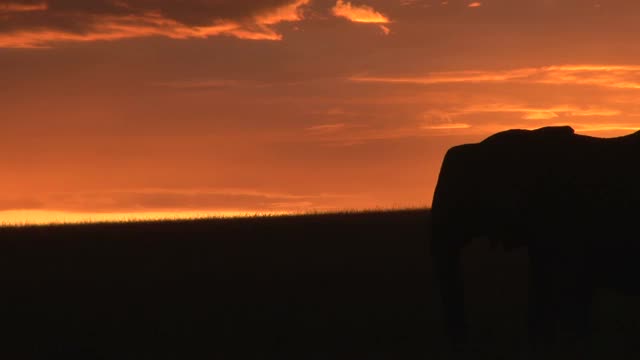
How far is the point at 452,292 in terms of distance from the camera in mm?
18562

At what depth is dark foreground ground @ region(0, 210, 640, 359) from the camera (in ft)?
59.3

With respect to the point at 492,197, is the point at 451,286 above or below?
below

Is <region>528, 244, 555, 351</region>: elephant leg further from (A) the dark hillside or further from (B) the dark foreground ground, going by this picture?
(A) the dark hillside

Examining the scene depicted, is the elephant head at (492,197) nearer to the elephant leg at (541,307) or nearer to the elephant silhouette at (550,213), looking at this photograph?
the elephant silhouette at (550,213)

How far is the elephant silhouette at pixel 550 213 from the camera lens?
59.8 feet

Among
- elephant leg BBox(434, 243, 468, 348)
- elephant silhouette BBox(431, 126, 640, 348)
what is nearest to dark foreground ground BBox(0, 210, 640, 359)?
elephant leg BBox(434, 243, 468, 348)

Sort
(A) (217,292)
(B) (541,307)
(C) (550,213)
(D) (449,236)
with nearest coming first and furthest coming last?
(B) (541,307)
(C) (550,213)
(D) (449,236)
(A) (217,292)

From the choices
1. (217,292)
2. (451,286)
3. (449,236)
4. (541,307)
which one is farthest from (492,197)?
(217,292)

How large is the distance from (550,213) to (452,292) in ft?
5.21

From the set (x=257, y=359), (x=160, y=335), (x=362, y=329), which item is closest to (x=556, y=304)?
(x=362, y=329)

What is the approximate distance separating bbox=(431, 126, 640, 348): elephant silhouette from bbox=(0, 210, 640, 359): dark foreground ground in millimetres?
658

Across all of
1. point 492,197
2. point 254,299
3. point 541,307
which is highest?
point 492,197

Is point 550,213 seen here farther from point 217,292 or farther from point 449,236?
point 217,292

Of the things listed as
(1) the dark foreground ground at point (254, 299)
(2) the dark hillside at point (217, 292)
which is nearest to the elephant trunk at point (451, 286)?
(1) the dark foreground ground at point (254, 299)
